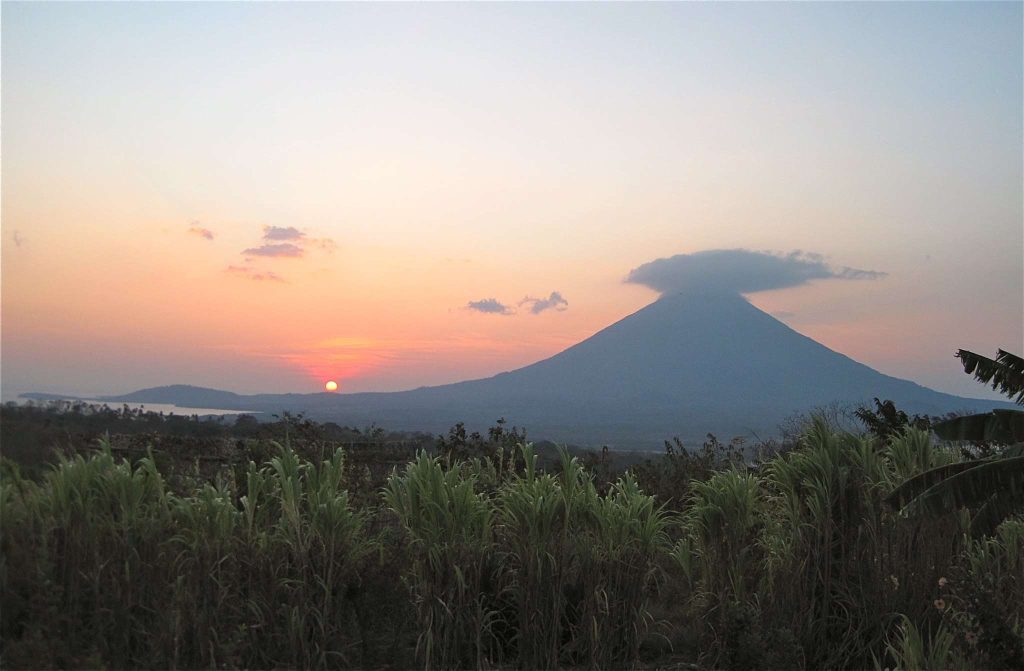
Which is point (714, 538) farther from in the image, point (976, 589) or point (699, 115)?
point (699, 115)

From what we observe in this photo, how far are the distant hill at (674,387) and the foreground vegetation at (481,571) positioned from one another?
86949mm

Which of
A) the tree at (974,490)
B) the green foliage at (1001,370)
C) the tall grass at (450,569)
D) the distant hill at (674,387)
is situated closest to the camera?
the tall grass at (450,569)

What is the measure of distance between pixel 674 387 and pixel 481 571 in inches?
6325

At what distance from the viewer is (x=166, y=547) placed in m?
5.06

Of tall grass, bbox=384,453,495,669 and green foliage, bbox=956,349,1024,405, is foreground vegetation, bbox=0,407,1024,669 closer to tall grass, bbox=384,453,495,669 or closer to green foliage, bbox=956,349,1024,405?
tall grass, bbox=384,453,495,669

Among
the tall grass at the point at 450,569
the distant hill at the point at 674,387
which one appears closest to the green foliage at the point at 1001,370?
the tall grass at the point at 450,569

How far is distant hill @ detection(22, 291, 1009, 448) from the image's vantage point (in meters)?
119

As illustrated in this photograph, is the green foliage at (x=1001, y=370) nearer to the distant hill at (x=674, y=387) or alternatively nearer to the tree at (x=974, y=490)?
the tree at (x=974, y=490)

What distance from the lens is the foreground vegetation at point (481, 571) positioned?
15.9 feet

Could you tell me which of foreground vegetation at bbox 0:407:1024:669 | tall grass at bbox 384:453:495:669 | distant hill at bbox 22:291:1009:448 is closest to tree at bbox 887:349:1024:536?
foreground vegetation at bbox 0:407:1024:669

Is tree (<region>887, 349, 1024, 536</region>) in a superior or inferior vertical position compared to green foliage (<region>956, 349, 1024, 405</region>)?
inferior

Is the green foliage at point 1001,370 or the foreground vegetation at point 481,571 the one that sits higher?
the green foliage at point 1001,370

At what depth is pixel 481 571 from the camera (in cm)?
604

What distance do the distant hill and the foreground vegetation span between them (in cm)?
8695
